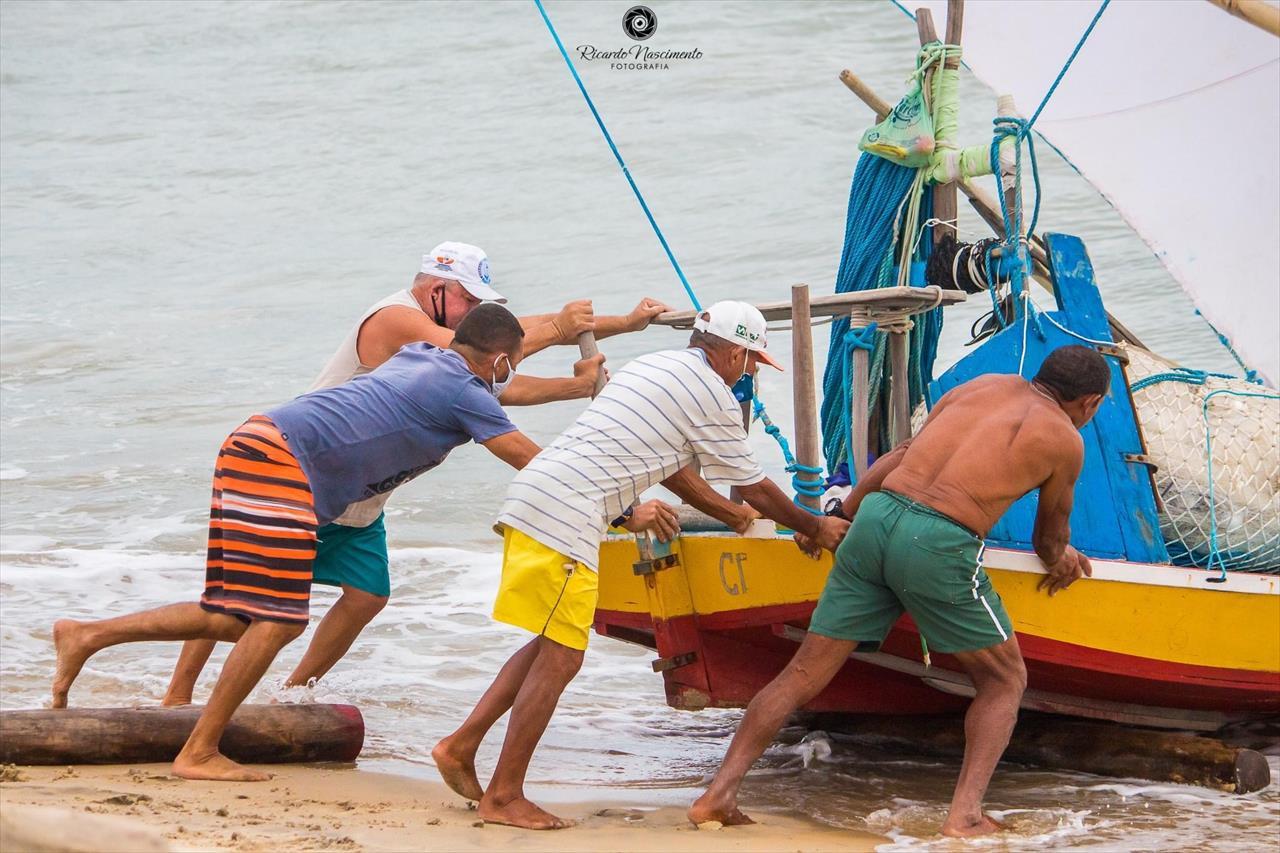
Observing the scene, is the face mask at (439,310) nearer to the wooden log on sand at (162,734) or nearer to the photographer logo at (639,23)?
the wooden log on sand at (162,734)

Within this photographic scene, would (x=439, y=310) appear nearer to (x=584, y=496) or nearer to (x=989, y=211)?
(x=584, y=496)

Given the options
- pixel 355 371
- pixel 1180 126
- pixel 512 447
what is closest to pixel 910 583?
pixel 512 447

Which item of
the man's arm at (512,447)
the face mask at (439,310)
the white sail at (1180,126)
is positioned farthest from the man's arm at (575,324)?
the white sail at (1180,126)

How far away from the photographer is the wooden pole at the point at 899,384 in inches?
210

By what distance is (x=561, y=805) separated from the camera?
15.9 feet

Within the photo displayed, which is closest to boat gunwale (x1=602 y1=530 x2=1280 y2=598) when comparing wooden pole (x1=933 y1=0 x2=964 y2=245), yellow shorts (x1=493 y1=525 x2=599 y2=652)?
yellow shorts (x1=493 y1=525 x2=599 y2=652)

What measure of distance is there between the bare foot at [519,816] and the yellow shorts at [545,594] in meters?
0.49

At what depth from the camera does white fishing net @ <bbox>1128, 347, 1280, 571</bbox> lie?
210 inches

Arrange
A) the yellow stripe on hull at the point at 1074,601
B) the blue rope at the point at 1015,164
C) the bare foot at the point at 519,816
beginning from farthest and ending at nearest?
the blue rope at the point at 1015,164, the yellow stripe on hull at the point at 1074,601, the bare foot at the point at 519,816

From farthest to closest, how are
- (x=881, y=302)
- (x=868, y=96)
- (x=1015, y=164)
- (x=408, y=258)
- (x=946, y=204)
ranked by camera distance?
(x=408, y=258) < (x=868, y=96) < (x=946, y=204) < (x=1015, y=164) < (x=881, y=302)

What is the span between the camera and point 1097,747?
5.49m

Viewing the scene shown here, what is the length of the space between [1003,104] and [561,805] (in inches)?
124

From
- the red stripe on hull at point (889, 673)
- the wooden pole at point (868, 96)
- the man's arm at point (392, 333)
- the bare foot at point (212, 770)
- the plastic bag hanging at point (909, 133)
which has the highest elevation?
the wooden pole at point (868, 96)

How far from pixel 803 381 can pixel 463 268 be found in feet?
4.32
